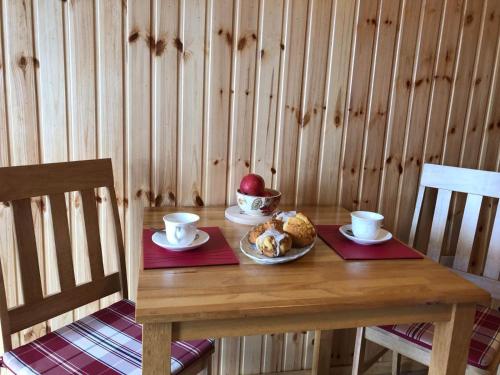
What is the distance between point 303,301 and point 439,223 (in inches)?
43.0

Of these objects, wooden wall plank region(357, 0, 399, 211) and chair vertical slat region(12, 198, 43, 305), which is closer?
chair vertical slat region(12, 198, 43, 305)

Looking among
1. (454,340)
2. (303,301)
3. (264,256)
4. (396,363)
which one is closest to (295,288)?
(303,301)

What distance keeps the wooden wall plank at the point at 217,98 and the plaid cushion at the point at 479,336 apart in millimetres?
850

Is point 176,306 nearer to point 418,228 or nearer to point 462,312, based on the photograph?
point 462,312

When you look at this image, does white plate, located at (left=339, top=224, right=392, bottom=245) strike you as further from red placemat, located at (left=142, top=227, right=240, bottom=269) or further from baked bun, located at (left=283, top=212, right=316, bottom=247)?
red placemat, located at (left=142, top=227, right=240, bottom=269)

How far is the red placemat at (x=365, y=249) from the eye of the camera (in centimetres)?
128

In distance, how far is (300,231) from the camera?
49.3 inches

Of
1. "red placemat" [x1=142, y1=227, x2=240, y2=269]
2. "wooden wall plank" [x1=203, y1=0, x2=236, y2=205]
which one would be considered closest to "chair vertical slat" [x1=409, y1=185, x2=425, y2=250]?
"wooden wall plank" [x1=203, y1=0, x2=236, y2=205]

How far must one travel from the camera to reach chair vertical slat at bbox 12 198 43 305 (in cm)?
127

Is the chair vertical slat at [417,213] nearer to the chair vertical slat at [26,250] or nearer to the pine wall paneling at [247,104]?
the pine wall paneling at [247,104]

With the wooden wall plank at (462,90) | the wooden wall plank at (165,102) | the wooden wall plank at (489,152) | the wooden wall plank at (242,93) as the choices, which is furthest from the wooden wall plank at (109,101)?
the wooden wall plank at (489,152)

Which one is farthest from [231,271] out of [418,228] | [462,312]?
[418,228]

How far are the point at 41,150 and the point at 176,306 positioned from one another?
3.16 feet

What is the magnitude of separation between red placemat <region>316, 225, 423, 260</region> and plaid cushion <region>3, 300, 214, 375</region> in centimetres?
50
